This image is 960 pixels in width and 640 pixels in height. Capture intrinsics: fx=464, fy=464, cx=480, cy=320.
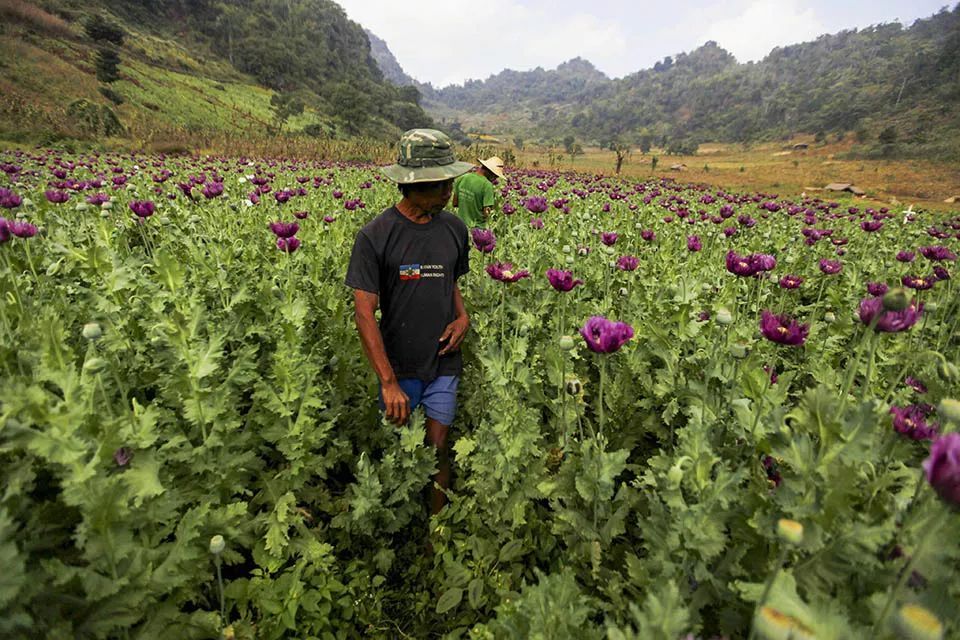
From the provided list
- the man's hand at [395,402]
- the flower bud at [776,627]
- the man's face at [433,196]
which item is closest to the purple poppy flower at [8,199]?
the man's face at [433,196]

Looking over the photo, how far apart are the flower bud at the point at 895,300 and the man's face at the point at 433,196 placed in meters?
2.10

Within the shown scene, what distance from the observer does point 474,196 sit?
Answer: 5980 mm

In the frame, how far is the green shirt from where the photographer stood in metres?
A: 5.95

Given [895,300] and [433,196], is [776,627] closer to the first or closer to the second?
[895,300]

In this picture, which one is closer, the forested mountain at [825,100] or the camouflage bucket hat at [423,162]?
the camouflage bucket hat at [423,162]

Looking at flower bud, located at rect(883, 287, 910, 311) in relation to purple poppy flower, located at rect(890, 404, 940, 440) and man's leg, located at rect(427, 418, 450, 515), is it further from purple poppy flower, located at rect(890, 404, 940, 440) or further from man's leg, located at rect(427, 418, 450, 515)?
man's leg, located at rect(427, 418, 450, 515)

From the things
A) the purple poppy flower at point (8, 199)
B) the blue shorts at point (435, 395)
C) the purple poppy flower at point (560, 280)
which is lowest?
the blue shorts at point (435, 395)

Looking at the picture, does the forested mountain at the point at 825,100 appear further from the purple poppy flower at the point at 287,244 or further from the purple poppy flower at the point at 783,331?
the purple poppy flower at the point at 287,244

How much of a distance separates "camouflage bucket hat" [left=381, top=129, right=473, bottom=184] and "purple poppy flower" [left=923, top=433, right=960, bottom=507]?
2.20m

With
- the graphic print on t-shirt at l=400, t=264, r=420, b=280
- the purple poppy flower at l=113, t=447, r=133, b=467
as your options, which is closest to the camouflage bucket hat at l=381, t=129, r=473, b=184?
the graphic print on t-shirt at l=400, t=264, r=420, b=280

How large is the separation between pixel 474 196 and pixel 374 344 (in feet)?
12.5

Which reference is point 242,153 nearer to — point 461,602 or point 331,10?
point 461,602

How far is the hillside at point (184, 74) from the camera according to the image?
2881 cm

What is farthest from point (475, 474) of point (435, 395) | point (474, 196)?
point (474, 196)
